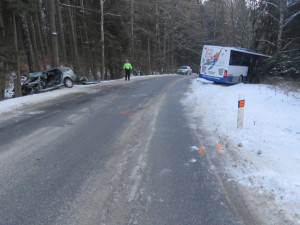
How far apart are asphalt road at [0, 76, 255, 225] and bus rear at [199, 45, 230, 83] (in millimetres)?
13450

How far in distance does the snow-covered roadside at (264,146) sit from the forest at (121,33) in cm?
1235

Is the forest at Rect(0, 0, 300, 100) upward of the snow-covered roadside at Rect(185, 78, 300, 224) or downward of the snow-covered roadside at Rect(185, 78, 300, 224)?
upward

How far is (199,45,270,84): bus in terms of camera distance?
63.8 ft

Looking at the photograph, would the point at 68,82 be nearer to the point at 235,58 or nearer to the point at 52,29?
the point at 52,29

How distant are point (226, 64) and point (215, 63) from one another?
109 cm

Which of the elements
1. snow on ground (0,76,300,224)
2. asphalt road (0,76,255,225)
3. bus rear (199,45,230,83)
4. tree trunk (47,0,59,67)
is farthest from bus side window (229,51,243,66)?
tree trunk (47,0,59,67)

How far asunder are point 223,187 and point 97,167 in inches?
93.0

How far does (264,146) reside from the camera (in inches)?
226

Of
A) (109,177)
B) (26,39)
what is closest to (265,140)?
(109,177)

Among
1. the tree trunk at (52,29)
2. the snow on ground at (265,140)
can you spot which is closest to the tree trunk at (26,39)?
the tree trunk at (52,29)

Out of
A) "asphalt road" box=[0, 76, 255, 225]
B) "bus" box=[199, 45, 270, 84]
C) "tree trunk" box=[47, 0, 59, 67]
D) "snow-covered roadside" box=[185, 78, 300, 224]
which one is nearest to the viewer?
"asphalt road" box=[0, 76, 255, 225]

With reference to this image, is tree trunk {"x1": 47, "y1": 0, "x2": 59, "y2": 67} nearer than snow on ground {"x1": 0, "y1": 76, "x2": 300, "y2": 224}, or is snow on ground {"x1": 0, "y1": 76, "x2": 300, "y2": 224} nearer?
snow on ground {"x1": 0, "y1": 76, "x2": 300, "y2": 224}

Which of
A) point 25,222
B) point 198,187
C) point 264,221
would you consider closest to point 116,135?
point 198,187

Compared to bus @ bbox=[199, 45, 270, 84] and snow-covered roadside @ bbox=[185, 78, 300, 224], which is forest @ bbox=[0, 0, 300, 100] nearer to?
bus @ bbox=[199, 45, 270, 84]
